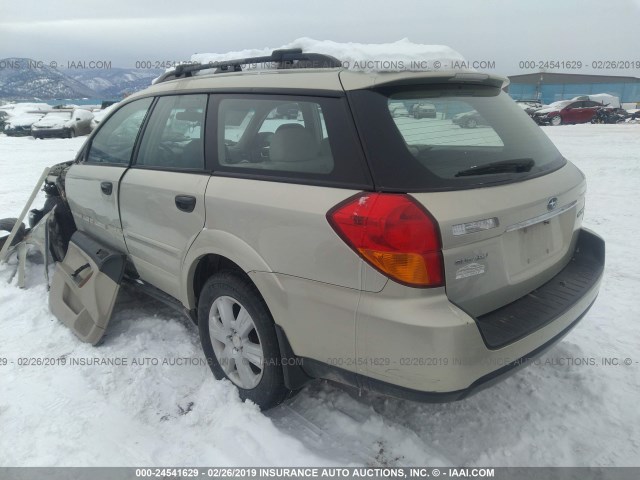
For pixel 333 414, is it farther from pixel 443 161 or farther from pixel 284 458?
pixel 443 161

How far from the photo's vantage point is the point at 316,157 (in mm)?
2178

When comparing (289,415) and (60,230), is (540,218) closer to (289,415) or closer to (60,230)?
(289,415)

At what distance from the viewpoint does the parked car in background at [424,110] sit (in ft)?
7.29

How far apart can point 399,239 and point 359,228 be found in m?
0.17

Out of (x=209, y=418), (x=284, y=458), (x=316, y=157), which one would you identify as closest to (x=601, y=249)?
(x=316, y=157)

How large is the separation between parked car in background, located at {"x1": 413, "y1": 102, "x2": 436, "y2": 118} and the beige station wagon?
0.06ft

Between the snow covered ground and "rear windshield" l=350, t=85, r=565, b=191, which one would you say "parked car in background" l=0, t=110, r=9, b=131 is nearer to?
the snow covered ground

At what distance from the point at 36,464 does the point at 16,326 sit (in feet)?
5.44

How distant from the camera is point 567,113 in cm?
2575

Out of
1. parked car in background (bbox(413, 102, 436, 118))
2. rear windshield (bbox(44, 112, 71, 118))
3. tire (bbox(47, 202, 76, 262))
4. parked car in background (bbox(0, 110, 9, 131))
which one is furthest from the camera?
parked car in background (bbox(0, 110, 9, 131))

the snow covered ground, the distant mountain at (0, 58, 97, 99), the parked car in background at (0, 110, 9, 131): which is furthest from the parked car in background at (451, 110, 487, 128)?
the distant mountain at (0, 58, 97, 99)

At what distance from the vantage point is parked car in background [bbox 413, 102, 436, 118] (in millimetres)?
2221

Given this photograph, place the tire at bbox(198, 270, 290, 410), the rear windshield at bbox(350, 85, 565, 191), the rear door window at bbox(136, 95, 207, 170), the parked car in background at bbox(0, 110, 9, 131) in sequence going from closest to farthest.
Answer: the rear windshield at bbox(350, 85, 565, 191), the tire at bbox(198, 270, 290, 410), the rear door window at bbox(136, 95, 207, 170), the parked car in background at bbox(0, 110, 9, 131)

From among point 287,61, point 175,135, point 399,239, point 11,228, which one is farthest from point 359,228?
point 11,228
